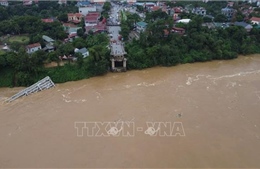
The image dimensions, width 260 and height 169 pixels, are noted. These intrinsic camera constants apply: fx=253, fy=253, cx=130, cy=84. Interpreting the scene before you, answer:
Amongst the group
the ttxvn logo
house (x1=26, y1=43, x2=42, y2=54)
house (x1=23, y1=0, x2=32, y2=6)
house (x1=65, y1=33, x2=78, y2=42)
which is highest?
→ house (x1=23, y1=0, x2=32, y2=6)

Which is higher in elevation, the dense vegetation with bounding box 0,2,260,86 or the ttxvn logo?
the dense vegetation with bounding box 0,2,260,86

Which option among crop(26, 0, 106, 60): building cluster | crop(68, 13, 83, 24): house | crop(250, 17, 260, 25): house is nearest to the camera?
crop(26, 0, 106, 60): building cluster

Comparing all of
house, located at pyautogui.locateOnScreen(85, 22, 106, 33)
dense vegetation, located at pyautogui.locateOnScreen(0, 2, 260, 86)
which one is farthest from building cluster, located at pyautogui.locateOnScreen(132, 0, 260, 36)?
house, located at pyautogui.locateOnScreen(85, 22, 106, 33)

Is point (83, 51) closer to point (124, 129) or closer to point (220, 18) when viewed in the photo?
point (124, 129)

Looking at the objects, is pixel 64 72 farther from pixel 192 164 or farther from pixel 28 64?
pixel 192 164

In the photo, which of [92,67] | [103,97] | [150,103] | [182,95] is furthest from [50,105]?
[182,95]

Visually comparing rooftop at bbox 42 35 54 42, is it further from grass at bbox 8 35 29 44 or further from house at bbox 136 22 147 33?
house at bbox 136 22 147 33

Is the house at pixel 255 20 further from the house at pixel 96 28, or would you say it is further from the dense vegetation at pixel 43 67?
the dense vegetation at pixel 43 67
